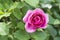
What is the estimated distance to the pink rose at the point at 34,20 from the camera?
0.84 m

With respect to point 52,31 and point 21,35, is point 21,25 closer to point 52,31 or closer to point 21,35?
point 21,35

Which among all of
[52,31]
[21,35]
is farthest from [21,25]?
[52,31]

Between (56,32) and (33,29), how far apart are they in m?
0.26

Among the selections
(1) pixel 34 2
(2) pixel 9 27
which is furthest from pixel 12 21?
(1) pixel 34 2

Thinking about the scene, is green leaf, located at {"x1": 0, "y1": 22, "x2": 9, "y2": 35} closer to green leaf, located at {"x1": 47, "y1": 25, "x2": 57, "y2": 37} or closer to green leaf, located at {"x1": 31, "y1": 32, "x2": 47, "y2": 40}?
green leaf, located at {"x1": 31, "y1": 32, "x2": 47, "y2": 40}

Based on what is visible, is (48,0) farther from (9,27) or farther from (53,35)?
(9,27)

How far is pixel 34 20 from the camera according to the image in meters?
0.86

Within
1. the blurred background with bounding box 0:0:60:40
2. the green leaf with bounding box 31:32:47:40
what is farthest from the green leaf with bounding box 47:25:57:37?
the green leaf with bounding box 31:32:47:40

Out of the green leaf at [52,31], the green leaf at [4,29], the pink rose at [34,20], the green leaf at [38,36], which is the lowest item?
the green leaf at [52,31]

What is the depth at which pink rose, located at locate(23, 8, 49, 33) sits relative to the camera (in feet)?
2.76

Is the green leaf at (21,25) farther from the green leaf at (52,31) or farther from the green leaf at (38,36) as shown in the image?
the green leaf at (52,31)

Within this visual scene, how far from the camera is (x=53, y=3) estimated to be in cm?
115

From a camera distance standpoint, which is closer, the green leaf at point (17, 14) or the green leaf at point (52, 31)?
the green leaf at point (17, 14)

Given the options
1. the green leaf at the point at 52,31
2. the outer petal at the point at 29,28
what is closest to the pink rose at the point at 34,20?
the outer petal at the point at 29,28
